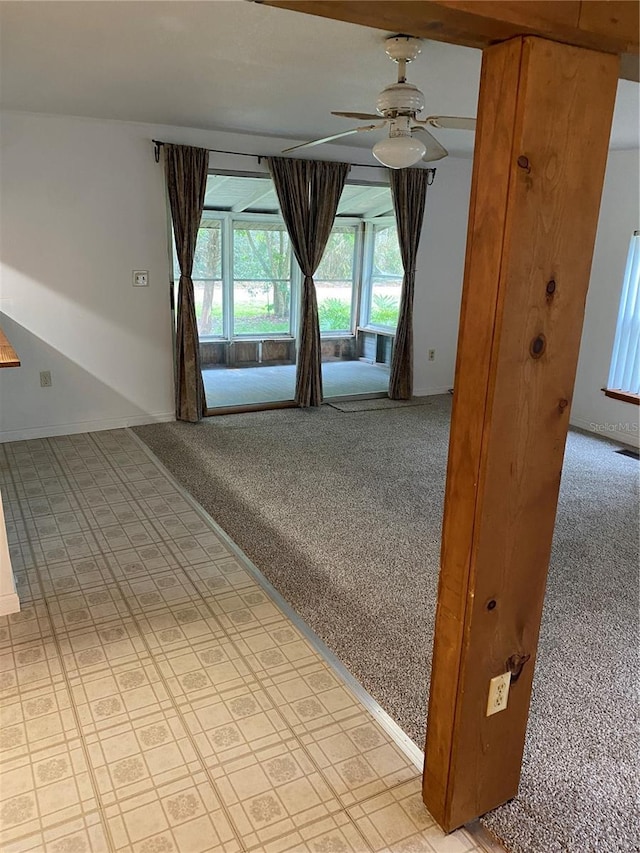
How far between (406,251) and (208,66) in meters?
3.11

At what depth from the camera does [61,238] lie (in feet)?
14.5

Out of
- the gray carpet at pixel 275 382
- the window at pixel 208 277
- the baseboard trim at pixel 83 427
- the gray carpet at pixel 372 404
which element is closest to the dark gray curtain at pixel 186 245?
the baseboard trim at pixel 83 427

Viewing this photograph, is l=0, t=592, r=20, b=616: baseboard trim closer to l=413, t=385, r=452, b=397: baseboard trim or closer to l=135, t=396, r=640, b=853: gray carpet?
l=135, t=396, r=640, b=853: gray carpet

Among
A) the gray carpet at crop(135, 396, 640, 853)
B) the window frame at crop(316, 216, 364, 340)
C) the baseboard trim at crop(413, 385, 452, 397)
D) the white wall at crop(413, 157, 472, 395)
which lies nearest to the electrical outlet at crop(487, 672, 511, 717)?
the gray carpet at crop(135, 396, 640, 853)

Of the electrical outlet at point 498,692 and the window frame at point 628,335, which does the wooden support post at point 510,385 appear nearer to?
the electrical outlet at point 498,692

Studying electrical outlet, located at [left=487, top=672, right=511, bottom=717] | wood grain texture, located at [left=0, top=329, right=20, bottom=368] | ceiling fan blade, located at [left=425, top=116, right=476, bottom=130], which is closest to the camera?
electrical outlet, located at [left=487, top=672, right=511, bottom=717]

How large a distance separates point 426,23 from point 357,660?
1983 mm

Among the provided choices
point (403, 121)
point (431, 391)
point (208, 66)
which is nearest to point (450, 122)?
point (403, 121)

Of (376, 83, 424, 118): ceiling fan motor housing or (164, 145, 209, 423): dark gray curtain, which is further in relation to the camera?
(164, 145, 209, 423): dark gray curtain

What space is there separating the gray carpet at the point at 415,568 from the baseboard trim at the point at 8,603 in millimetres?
1049

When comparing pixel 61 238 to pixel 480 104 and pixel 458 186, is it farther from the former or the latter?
pixel 480 104

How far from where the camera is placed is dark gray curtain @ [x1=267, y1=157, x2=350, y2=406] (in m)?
5.07

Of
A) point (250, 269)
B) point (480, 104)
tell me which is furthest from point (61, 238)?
point (480, 104)

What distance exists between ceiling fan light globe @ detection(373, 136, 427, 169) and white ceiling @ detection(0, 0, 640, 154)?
0.32 meters
